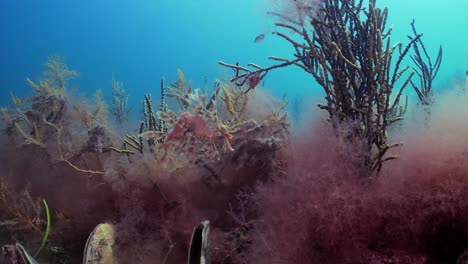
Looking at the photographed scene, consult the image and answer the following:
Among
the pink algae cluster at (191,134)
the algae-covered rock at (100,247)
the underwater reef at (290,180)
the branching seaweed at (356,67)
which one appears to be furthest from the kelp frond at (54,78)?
the branching seaweed at (356,67)

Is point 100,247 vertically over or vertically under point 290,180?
under

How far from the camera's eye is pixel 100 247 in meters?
3.41

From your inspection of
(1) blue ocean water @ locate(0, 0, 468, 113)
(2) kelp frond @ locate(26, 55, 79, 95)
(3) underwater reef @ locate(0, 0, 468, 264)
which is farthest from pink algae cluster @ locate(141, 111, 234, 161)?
(1) blue ocean water @ locate(0, 0, 468, 113)

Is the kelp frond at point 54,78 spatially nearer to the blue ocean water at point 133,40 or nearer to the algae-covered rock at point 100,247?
the algae-covered rock at point 100,247

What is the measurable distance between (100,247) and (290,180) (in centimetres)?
202

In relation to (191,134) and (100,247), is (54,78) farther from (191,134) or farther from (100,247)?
(100,247)

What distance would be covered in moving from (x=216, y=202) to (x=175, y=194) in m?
Answer: 0.55

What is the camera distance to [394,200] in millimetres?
3000

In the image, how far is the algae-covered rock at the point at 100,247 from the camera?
10.7ft

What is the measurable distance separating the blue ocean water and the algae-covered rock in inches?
2978

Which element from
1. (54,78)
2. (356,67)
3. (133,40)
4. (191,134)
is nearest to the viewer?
(356,67)

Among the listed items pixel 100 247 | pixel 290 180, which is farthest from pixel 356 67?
pixel 100 247

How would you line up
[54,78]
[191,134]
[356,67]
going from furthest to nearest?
[54,78], [191,134], [356,67]

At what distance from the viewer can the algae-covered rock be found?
10.7 feet
